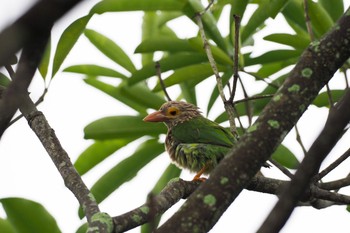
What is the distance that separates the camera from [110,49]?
4.21m

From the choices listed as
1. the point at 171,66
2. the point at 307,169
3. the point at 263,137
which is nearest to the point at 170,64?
the point at 171,66

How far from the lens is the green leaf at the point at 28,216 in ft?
8.77

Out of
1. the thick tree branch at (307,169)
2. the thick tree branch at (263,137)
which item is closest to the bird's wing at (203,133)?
the thick tree branch at (263,137)

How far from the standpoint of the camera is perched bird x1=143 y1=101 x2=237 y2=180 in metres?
3.68

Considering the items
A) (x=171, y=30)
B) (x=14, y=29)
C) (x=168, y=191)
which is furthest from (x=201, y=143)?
(x=14, y=29)

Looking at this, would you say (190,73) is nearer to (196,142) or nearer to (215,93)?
(215,93)

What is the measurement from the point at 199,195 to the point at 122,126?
7.20ft

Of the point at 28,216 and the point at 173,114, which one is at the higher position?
the point at 173,114

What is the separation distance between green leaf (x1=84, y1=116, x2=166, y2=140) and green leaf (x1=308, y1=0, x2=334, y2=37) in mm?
1201

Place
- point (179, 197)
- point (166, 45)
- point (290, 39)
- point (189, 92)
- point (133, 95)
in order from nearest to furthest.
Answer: point (179, 197), point (290, 39), point (166, 45), point (133, 95), point (189, 92)

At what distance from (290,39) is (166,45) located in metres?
0.72

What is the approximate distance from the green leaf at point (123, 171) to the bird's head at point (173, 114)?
0.21 m

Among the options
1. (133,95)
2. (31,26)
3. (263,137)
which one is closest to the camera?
(31,26)

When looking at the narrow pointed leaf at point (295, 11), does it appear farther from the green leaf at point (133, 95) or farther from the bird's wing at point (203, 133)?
the green leaf at point (133, 95)
